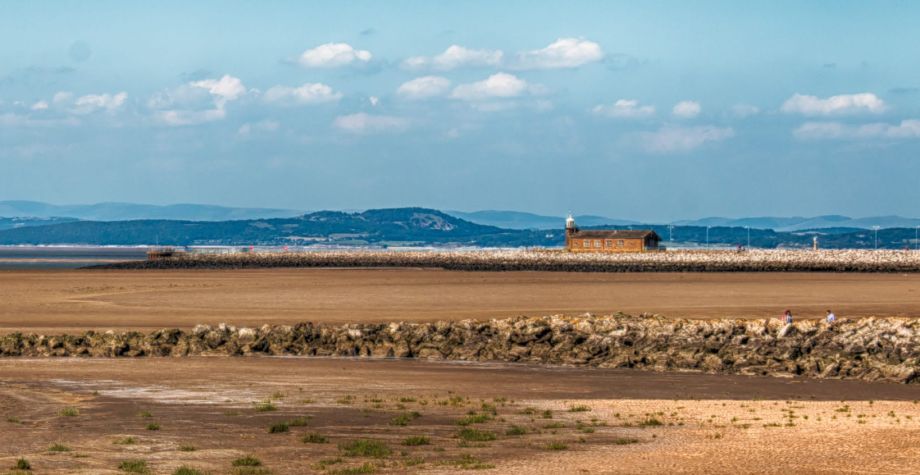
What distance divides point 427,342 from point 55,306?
2236cm

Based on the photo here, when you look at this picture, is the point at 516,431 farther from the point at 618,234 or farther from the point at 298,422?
the point at 618,234

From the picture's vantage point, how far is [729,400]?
24.1 m

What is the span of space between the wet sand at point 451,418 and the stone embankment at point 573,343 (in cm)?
195

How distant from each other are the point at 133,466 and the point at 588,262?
314 feet

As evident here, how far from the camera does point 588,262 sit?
110 metres

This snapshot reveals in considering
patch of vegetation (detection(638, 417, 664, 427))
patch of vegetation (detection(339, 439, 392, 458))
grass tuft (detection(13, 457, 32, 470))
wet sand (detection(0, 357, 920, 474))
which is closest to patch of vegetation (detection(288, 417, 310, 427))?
wet sand (detection(0, 357, 920, 474))

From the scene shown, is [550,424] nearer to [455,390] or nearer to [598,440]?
[598,440]

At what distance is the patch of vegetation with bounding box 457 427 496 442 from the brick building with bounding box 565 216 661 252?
→ 11565 cm

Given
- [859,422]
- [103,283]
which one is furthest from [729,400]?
[103,283]

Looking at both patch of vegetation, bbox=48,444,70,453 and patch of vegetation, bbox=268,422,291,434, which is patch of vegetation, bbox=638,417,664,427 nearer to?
patch of vegetation, bbox=268,422,291,434

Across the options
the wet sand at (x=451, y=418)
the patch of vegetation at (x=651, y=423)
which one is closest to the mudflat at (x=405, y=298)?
the wet sand at (x=451, y=418)

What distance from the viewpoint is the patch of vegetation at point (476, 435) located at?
61.0ft

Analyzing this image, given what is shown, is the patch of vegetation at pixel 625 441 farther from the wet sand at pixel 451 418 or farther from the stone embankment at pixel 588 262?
the stone embankment at pixel 588 262

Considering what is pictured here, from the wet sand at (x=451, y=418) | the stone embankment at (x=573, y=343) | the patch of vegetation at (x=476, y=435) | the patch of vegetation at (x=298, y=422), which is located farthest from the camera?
the stone embankment at (x=573, y=343)
